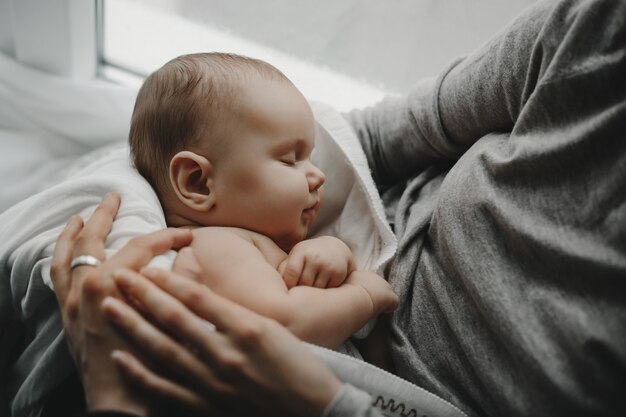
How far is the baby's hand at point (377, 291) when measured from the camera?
25.9 inches

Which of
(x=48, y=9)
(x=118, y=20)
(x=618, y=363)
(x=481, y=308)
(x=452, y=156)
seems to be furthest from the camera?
(x=118, y=20)

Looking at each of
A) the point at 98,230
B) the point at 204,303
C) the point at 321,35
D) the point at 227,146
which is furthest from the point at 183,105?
the point at 321,35

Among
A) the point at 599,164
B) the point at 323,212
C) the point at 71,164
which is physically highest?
the point at 599,164

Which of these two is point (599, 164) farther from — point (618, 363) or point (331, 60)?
point (331, 60)

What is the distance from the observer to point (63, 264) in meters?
0.61

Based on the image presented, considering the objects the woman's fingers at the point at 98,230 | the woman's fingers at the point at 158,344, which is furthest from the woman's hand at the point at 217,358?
the woman's fingers at the point at 98,230

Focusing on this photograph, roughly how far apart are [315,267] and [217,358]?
0.65ft

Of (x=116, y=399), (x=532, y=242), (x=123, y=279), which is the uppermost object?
(x=532, y=242)

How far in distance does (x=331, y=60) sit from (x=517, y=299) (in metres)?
1.08

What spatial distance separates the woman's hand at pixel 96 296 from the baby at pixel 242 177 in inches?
2.3

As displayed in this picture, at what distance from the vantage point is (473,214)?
63 centimetres

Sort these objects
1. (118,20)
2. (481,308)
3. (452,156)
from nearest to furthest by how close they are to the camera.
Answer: (481,308)
(452,156)
(118,20)

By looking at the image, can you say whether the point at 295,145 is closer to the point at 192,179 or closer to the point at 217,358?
the point at 192,179

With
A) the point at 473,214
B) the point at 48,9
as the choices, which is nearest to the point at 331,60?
the point at 48,9
